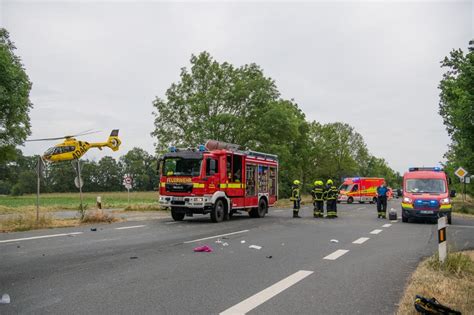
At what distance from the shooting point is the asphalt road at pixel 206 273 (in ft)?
17.4

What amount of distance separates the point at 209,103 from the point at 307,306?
1429 inches

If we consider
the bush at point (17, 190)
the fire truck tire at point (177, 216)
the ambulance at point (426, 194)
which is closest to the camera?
the ambulance at point (426, 194)

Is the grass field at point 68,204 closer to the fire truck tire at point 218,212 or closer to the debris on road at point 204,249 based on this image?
the fire truck tire at point 218,212

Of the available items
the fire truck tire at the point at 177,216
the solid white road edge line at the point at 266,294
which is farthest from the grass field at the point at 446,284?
the fire truck tire at the point at 177,216

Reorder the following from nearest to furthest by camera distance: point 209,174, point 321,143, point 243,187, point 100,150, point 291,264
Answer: point 291,264 < point 209,174 < point 243,187 < point 100,150 < point 321,143

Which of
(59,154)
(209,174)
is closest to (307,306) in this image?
(209,174)

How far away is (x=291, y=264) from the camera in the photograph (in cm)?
812

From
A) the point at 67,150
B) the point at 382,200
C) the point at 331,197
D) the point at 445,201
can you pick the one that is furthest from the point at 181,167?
the point at 67,150

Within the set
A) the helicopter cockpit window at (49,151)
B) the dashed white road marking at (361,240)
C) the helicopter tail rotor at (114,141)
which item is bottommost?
the dashed white road marking at (361,240)

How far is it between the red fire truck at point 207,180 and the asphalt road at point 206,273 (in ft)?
Result: 15.0

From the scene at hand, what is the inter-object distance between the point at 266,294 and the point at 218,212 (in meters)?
12.0

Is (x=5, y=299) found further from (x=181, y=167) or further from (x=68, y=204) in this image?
(x=68, y=204)

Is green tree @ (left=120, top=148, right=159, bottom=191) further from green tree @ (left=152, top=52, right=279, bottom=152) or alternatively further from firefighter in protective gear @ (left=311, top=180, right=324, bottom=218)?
firefighter in protective gear @ (left=311, top=180, right=324, bottom=218)

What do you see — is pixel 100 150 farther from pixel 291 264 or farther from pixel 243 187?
pixel 291 264
